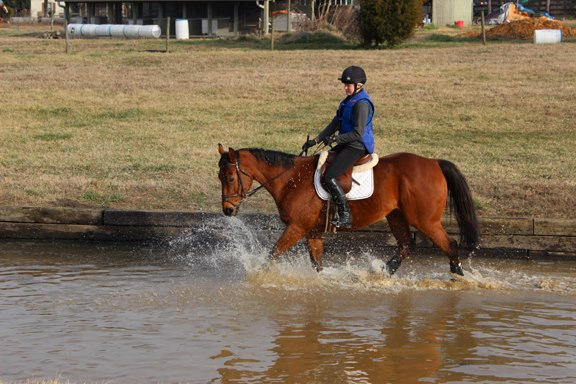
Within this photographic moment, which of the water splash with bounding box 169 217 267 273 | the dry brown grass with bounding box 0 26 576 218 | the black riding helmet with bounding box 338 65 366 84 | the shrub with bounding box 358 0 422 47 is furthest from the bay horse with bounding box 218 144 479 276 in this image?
the shrub with bounding box 358 0 422 47

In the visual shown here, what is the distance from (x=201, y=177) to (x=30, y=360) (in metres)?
7.72

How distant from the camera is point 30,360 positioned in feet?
26.1

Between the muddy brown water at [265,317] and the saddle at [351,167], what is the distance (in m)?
1.04

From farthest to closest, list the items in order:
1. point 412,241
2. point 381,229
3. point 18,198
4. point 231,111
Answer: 1. point 231,111
2. point 18,198
3. point 381,229
4. point 412,241

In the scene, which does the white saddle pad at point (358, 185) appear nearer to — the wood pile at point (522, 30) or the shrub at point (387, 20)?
the shrub at point (387, 20)

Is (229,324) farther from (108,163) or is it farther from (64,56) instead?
(64,56)

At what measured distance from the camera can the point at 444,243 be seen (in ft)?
35.6

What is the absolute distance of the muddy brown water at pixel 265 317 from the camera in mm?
7848

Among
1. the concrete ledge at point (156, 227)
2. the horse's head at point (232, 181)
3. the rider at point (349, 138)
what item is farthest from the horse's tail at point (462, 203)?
the horse's head at point (232, 181)

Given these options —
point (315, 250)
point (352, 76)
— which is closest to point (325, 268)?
point (315, 250)

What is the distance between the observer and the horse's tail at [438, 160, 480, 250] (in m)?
10.9

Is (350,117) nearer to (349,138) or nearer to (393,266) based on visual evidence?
(349,138)

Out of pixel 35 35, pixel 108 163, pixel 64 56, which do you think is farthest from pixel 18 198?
pixel 35 35

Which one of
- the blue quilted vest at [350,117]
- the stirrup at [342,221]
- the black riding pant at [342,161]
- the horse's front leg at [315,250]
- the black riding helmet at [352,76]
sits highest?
the black riding helmet at [352,76]
